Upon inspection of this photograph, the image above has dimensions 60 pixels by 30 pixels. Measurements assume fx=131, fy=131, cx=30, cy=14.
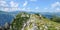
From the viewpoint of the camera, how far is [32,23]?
Result: 582 cm

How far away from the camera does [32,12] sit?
6.28m

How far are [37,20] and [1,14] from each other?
1.76m

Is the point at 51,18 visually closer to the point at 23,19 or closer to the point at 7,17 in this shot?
the point at 23,19

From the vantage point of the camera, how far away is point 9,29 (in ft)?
20.1

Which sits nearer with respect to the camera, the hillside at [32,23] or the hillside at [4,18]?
the hillside at [32,23]

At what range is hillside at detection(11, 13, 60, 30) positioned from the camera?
5828 mm

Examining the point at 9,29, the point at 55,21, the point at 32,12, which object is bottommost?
the point at 9,29

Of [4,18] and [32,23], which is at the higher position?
[4,18]

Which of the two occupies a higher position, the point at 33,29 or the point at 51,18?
the point at 51,18

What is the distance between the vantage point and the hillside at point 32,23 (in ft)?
19.1

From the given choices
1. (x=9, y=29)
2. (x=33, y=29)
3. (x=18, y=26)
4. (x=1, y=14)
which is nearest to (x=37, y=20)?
(x=33, y=29)

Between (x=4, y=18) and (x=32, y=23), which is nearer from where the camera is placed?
(x=32, y=23)

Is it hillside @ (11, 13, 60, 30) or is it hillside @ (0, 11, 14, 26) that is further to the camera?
hillside @ (0, 11, 14, 26)

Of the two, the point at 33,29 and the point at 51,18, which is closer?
the point at 33,29
